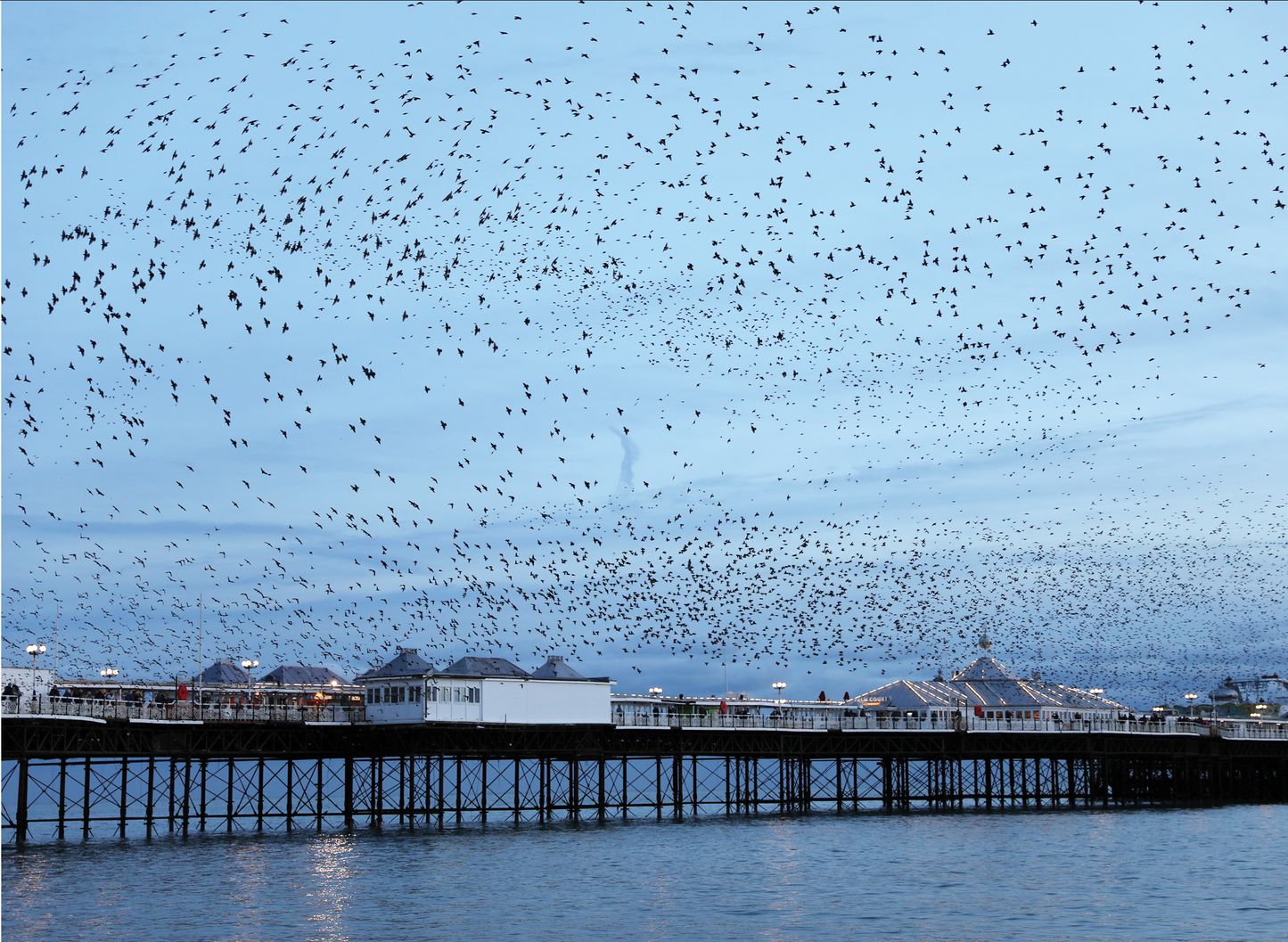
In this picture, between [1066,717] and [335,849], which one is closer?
[335,849]

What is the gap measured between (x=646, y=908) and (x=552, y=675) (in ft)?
122

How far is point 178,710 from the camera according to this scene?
246 ft

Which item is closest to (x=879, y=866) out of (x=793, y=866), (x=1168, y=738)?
(x=793, y=866)

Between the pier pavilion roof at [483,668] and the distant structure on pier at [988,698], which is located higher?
the pier pavilion roof at [483,668]

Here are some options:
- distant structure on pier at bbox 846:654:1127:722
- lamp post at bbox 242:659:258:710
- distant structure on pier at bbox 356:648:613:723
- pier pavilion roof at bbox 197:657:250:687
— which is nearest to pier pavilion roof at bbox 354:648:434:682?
distant structure on pier at bbox 356:648:613:723

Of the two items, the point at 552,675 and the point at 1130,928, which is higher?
the point at 552,675

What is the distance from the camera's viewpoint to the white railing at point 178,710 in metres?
67.1

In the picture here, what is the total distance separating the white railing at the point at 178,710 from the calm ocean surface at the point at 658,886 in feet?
21.0

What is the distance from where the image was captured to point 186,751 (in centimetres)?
7450

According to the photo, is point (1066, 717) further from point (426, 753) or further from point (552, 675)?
point (426, 753)

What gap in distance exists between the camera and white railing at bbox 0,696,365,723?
67.1 meters

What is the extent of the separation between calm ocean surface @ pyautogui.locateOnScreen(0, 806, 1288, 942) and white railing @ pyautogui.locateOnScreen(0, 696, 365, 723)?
6.41 meters

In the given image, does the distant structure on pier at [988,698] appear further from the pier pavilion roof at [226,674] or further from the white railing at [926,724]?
the pier pavilion roof at [226,674]

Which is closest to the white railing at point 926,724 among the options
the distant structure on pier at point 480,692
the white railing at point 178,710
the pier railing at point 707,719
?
the pier railing at point 707,719
